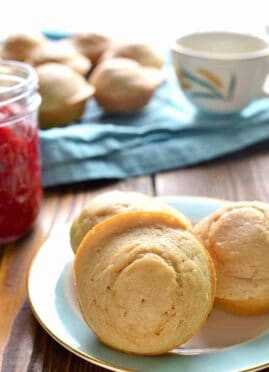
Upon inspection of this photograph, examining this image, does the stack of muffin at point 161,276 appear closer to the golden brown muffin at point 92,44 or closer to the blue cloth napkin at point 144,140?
the blue cloth napkin at point 144,140

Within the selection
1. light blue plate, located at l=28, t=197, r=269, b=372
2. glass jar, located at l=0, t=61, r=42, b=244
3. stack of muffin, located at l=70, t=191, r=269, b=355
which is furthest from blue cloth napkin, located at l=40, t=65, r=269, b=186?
stack of muffin, located at l=70, t=191, r=269, b=355

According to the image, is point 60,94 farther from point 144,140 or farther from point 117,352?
point 117,352

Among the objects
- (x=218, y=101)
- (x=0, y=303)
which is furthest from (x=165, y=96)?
(x=0, y=303)

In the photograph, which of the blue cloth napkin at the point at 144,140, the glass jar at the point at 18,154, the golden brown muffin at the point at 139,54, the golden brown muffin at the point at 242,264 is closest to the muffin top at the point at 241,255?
the golden brown muffin at the point at 242,264

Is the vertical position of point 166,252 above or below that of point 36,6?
above

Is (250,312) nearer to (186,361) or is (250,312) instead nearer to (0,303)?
(186,361)

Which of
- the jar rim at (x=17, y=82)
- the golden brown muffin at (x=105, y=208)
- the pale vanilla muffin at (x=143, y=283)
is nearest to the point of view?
the pale vanilla muffin at (x=143, y=283)

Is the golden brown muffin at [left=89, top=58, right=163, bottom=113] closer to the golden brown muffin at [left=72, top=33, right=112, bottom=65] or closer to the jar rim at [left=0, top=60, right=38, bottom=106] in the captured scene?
the golden brown muffin at [left=72, top=33, right=112, bottom=65]
